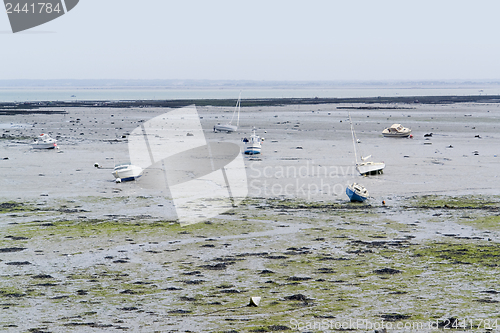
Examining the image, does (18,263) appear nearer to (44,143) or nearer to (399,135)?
(44,143)

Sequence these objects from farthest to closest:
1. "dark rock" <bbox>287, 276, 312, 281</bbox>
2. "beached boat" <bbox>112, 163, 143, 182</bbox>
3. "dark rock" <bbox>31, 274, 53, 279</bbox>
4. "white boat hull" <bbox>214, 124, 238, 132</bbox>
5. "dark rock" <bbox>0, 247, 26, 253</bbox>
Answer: "white boat hull" <bbox>214, 124, 238, 132</bbox> < "beached boat" <bbox>112, 163, 143, 182</bbox> < "dark rock" <bbox>0, 247, 26, 253</bbox> < "dark rock" <bbox>31, 274, 53, 279</bbox> < "dark rock" <bbox>287, 276, 312, 281</bbox>

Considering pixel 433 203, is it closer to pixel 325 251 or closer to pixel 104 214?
pixel 325 251

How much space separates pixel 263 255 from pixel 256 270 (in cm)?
172

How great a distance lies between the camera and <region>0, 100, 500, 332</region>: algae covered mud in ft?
46.1

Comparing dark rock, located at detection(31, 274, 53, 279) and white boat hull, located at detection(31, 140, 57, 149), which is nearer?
dark rock, located at detection(31, 274, 53, 279)

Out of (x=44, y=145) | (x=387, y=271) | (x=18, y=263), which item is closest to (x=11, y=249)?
(x=18, y=263)

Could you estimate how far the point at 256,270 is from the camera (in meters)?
17.8

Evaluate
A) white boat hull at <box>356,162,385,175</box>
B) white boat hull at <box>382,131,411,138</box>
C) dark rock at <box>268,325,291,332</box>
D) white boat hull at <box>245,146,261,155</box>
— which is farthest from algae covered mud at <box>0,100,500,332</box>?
white boat hull at <box>382,131,411,138</box>

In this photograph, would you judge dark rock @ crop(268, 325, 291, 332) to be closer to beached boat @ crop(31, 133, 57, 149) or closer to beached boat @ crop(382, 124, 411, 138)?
beached boat @ crop(31, 133, 57, 149)

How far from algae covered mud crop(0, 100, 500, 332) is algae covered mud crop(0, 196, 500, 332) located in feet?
0.21

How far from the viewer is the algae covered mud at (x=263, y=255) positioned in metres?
14.1

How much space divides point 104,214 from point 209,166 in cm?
1570

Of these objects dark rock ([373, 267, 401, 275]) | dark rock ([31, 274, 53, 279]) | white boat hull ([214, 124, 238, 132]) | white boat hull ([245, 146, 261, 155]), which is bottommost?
white boat hull ([214, 124, 238, 132])

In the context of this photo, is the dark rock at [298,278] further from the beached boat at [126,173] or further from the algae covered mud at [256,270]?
the beached boat at [126,173]
